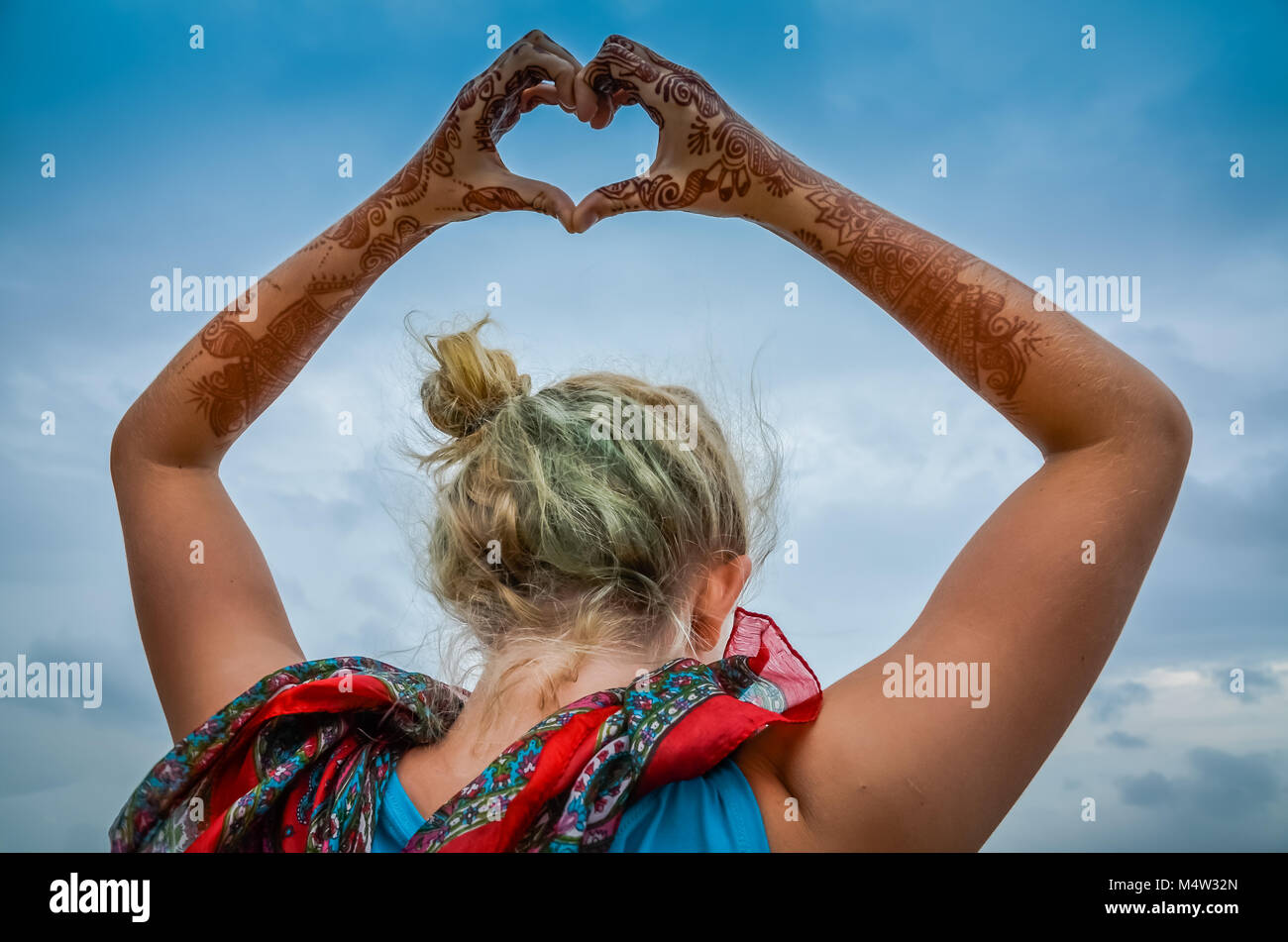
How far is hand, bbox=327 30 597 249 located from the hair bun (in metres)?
0.32

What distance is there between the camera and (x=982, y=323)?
6.35 ft

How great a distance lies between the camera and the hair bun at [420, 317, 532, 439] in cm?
221

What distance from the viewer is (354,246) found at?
2316 mm

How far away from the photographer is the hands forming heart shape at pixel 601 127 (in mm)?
2094

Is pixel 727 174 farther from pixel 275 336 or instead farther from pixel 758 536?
pixel 275 336

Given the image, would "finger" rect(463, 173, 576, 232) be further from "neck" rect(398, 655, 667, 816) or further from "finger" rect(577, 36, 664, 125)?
"neck" rect(398, 655, 667, 816)

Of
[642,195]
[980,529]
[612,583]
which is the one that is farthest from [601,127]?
[980,529]

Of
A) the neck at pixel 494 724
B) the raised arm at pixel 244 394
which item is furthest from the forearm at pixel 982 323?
the neck at pixel 494 724

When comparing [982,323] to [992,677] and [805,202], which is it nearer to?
[805,202]

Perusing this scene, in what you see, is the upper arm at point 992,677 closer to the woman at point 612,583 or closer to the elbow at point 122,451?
the woman at point 612,583

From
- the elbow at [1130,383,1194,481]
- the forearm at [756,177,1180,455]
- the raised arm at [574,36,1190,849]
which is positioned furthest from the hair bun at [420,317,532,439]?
the elbow at [1130,383,1194,481]

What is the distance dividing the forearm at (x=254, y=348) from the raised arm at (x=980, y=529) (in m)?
0.64
